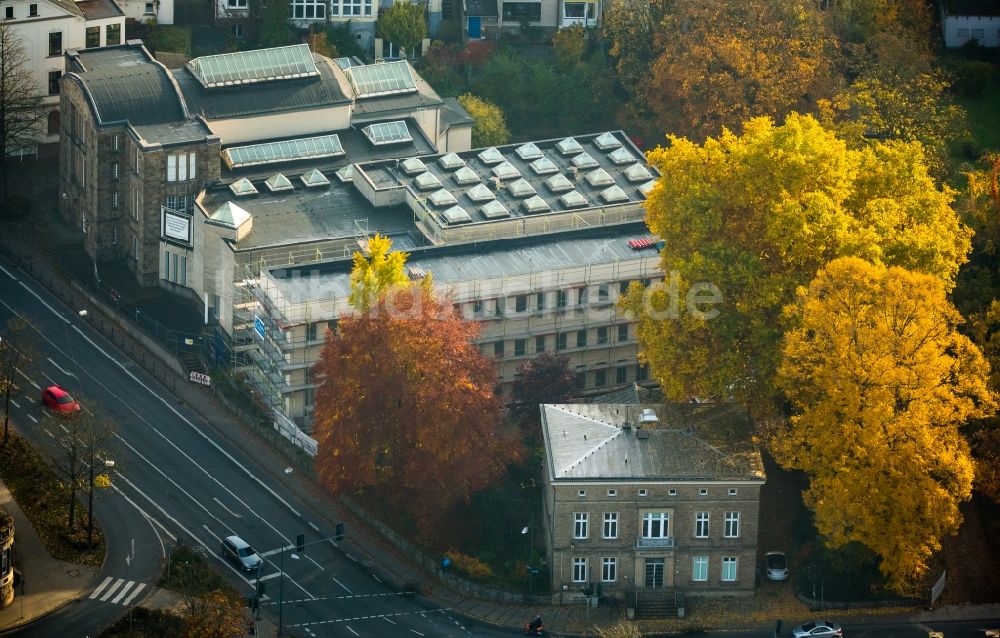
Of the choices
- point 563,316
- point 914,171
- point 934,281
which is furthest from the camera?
point 563,316

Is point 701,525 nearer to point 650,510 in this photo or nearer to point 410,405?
point 650,510

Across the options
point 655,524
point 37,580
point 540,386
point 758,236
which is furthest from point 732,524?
point 37,580

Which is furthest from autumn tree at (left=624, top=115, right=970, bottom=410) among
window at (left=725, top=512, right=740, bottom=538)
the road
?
the road

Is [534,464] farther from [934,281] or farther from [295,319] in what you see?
[934,281]

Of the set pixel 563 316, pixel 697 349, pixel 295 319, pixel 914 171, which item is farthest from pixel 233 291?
pixel 914 171

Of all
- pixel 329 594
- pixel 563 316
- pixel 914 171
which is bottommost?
pixel 329 594

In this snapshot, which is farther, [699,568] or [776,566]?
[776,566]
